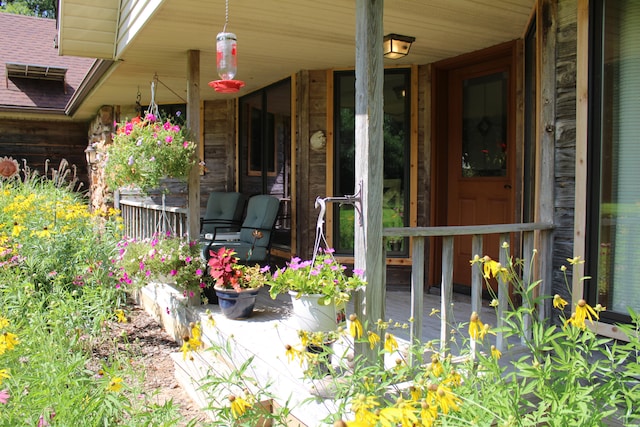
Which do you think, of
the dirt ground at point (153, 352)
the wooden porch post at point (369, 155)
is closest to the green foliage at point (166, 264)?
the dirt ground at point (153, 352)

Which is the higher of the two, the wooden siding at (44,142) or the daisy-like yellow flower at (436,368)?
the wooden siding at (44,142)

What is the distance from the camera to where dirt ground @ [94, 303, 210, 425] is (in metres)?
3.33

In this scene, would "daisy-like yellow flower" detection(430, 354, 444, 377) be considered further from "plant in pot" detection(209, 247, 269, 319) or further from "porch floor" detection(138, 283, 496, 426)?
"plant in pot" detection(209, 247, 269, 319)

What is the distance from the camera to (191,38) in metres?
4.28

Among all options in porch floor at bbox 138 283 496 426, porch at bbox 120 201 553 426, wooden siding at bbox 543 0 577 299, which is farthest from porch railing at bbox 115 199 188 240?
wooden siding at bbox 543 0 577 299

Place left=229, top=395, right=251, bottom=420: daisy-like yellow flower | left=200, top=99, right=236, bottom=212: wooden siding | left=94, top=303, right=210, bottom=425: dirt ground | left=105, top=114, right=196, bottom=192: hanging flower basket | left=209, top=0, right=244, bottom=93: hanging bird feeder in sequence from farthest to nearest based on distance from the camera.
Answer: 1. left=200, top=99, right=236, bottom=212: wooden siding
2. left=105, top=114, right=196, bottom=192: hanging flower basket
3. left=209, top=0, right=244, bottom=93: hanging bird feeder
4. left=94, top=303, right=210, bottom=425: dirt ground
5. left=229, top=395, right=251, bottom=420: daisy-like yellow flower

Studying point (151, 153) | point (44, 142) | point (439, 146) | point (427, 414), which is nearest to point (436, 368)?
point (427, 414)

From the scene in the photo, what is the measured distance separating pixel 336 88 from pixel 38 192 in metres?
3.56

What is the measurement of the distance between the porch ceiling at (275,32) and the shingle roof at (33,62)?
173 inches

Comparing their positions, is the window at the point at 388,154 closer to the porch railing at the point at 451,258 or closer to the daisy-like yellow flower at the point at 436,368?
the porch railing at the point at 451,258

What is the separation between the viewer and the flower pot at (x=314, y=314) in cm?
267

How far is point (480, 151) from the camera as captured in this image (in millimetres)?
4715

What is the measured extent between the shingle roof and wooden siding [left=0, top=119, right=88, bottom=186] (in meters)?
0.44

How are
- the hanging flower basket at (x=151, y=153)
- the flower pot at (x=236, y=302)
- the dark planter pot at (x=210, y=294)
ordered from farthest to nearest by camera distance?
1. the dark planter pot at (x=210, y=294)
2. the hanging flower basket at (x=151, y=153)
3. the flower pot at (x=236, y=302)
